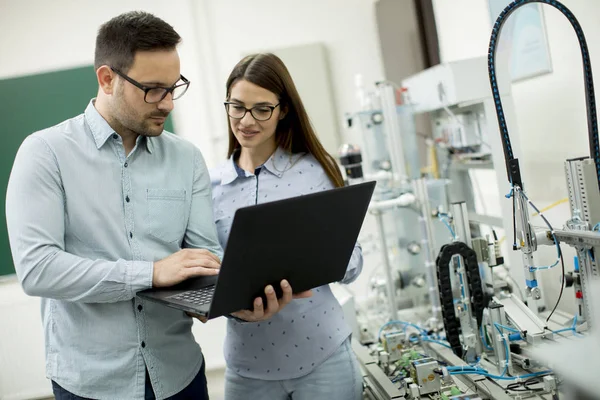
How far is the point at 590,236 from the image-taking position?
1283 mm

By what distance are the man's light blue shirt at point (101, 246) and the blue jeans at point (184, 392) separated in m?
0.02

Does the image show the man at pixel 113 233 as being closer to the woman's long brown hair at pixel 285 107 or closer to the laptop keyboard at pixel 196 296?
the laptop keyboard at pixel 196 296

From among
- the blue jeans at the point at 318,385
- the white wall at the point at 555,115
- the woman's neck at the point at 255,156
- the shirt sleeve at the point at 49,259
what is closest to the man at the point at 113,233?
the shirt sleeve at the point at 49,259

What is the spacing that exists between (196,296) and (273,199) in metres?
0.47

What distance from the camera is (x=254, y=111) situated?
1468mm

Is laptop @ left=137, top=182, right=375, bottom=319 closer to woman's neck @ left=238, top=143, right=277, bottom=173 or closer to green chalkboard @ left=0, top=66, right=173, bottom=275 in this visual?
woman's neck @ left=238, top=143, right=277, bottom=173

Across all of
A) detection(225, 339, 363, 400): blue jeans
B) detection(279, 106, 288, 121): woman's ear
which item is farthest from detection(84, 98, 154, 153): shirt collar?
detection(225, 339, 363, 400): blue jeans

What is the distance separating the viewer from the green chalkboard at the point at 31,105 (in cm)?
361

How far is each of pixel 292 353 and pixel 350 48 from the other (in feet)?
10.1

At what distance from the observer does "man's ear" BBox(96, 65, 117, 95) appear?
1.25m

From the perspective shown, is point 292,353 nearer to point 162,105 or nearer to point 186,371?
point 186,371

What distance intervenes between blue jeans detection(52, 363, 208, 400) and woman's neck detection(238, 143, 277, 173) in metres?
0.55

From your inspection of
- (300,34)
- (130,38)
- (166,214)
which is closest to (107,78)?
(130,38)

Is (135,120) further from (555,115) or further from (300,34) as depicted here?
(300,34)
